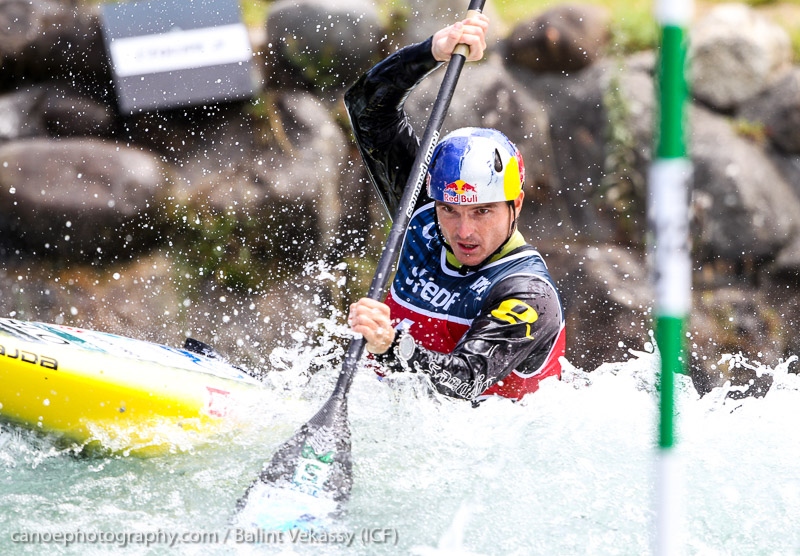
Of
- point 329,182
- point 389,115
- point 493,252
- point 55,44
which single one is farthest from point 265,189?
point 493,252

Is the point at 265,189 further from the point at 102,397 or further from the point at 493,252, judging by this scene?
the point at 493,252

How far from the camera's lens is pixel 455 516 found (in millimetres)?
2629

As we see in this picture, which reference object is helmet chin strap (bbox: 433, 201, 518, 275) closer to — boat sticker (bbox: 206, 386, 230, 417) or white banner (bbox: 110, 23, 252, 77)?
boat sticker (bbox: 206, 386, 230, 417)

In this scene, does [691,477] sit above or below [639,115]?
below

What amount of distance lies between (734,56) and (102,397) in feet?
16.8

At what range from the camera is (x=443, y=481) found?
2.79 metres

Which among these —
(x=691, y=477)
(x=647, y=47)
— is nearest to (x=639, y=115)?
(x=647, y=47)

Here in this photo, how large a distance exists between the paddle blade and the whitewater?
49 mm

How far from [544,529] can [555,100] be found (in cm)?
435

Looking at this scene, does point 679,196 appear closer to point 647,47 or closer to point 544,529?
point 544,529

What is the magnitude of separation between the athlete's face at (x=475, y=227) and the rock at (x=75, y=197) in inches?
142

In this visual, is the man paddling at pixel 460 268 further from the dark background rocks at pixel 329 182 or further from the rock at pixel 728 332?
the rock at pixel 728 332

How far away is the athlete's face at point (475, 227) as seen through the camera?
2916 millimetres

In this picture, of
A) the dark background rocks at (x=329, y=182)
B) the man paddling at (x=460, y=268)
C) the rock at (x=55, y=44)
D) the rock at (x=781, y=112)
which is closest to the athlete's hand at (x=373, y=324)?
the man paddling at (x=460, y=268)
